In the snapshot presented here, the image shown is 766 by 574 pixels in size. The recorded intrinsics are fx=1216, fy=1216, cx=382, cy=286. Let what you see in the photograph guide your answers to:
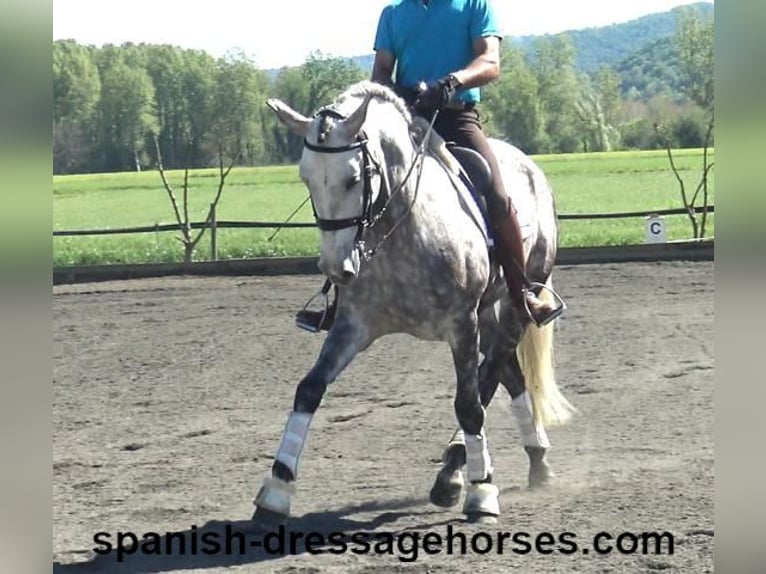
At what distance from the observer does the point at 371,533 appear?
4.30m

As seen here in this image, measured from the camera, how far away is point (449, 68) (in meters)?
4.45

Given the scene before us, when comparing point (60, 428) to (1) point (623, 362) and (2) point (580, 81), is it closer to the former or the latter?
(1) point (623, 362)

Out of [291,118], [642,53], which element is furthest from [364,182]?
[642,53]

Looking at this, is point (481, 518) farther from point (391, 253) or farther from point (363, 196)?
point (363, 196)

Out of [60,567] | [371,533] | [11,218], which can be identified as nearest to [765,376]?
[371,533]

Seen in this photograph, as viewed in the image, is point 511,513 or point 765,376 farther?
point 511,513

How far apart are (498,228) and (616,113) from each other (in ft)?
30.0

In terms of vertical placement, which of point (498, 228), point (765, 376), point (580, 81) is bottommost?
point (765, 376)

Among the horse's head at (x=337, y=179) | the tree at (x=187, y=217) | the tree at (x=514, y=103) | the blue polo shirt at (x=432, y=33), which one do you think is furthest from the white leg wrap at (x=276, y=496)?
the tree at (x=187, y=217)

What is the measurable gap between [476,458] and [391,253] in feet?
2.75

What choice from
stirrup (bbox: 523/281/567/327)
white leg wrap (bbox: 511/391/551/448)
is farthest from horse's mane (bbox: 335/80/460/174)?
white leg wrap (bbox: 511/391/551/448)

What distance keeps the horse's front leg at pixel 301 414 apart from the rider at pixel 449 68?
0.90 ft

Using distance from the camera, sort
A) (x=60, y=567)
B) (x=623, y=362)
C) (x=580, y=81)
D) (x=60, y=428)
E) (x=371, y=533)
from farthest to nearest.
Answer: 1. (x=580, y=81)
2. (x=623, y=362)
3. (x=60, y=428)
4. (x=371, y=533)
5. (x=60, y=567)

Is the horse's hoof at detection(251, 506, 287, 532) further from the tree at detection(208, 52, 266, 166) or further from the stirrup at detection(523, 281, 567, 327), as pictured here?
the tree at detection(208, 52, 266, 166)
